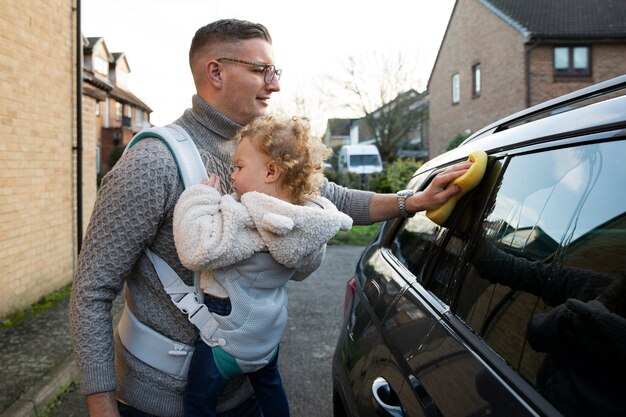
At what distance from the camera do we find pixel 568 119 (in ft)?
4.51

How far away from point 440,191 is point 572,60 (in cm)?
2346

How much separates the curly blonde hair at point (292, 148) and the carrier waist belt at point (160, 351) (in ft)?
1.95

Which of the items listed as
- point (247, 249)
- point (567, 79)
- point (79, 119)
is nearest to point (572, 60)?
point (567, 79)

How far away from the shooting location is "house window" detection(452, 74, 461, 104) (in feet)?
95.1

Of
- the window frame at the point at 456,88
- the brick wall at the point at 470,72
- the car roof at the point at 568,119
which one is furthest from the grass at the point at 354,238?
the window frame at the point at 456,88

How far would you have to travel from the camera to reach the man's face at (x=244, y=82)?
1.97 meters

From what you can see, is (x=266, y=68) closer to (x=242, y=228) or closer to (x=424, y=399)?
(x=242, y=228)

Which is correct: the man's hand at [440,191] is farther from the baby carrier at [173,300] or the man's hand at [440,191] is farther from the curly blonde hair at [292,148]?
the baby carrier at [173,300]

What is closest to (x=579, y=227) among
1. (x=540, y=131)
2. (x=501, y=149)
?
(x=540, y=131)

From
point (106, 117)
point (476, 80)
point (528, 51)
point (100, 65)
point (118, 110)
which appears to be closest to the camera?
point (528, 51)

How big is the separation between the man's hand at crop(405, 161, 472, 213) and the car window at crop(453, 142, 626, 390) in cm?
24

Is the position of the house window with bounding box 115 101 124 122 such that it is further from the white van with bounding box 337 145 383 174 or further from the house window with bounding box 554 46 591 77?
the house window with bounding box 554 46 591 77

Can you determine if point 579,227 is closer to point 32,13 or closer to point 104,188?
point 104,188

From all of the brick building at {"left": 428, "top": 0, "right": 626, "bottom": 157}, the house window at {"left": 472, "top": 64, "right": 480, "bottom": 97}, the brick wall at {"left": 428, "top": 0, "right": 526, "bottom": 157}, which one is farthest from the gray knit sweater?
the house window at {"left": 472, "top": 64, "right": 480, "bottom": 97}
